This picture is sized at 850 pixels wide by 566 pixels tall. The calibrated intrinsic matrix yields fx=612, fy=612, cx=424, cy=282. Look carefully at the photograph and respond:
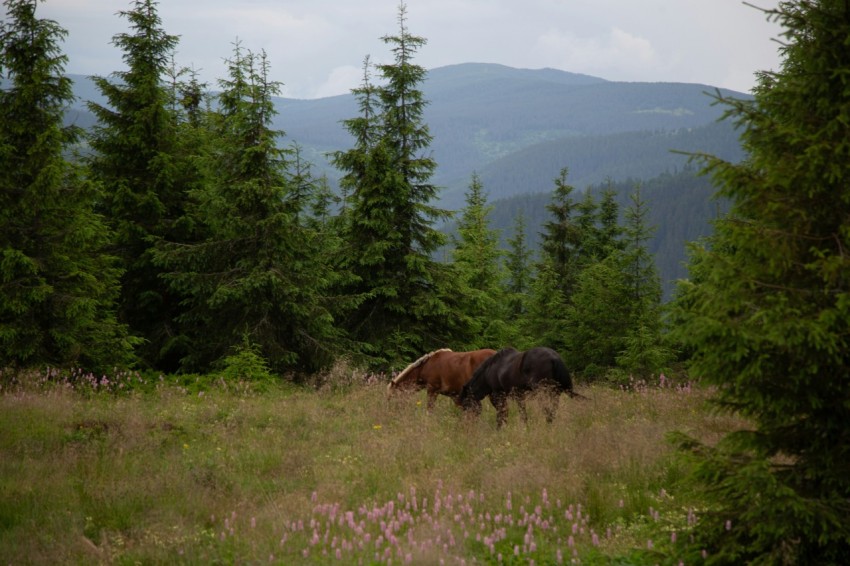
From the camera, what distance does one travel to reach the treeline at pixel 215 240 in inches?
574

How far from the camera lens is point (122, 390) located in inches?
553

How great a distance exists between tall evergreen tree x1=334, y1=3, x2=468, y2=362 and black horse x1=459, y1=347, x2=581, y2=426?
789 centimetres

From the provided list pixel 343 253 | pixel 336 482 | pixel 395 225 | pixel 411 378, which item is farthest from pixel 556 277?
pixel 336 482

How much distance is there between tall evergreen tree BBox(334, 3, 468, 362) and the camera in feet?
65.4

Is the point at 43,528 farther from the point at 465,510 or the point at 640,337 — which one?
the point at 640,337

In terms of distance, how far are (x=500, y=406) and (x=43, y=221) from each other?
11650 millimetres

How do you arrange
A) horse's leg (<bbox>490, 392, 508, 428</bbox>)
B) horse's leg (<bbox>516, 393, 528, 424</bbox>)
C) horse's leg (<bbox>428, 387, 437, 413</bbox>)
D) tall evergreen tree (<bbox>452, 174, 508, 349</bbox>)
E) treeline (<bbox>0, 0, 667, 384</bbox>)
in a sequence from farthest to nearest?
tall evergreen tree (<bbox>452, 174, 508, 349</bbox>), treeline (<bbox>0, 0, 667, 384</bbox>), horse's leg (<bbox>428, 387, 437, 413</bbox>), horse's leg (<bbox>490, 392, 508, 428</bbox>), horse's leg (<bbox>516, 393, 528, 424</bbox>)

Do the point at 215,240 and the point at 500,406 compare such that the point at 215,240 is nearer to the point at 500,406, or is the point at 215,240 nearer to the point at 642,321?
the point at 500,406

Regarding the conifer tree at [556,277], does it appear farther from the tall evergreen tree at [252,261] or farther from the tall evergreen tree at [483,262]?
the tall evergreen tree at [252,261]

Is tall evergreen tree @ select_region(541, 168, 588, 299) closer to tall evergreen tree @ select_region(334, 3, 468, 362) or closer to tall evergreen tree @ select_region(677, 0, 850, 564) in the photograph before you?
tall evergreen tree @ select_region(334, 3, 468, 362)

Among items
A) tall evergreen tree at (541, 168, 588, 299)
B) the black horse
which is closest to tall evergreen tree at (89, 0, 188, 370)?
the black horse

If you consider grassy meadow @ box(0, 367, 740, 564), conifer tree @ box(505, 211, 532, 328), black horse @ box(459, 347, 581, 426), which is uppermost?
conifer tree @ box(505, 211, 532, 328)

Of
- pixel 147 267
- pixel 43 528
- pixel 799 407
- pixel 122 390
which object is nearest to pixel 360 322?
pixel 147 267

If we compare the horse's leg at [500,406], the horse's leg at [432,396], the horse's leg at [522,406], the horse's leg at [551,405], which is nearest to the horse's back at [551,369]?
the horse's leg at [551,405]
